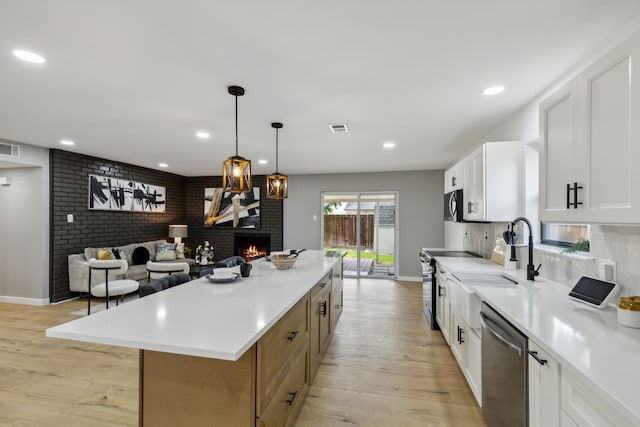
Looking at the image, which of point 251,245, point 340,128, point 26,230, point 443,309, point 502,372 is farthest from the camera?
point 251,245

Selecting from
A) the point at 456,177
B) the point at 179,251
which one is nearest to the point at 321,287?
the point at 456,177

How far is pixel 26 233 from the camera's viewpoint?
458cm

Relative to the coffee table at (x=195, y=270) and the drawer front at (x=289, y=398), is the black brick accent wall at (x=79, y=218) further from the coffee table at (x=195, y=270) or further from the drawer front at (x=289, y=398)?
the drawer front at (x=289, y=398)

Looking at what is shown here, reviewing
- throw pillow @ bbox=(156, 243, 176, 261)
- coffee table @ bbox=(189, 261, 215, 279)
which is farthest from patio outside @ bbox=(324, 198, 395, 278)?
throw pillow @ bbox=(156, 243, 176, 261)

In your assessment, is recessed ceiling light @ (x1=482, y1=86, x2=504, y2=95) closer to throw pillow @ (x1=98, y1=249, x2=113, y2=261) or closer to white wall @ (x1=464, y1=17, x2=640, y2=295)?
white wall @ (x1=464, y1=17, x2=640, y2=295)

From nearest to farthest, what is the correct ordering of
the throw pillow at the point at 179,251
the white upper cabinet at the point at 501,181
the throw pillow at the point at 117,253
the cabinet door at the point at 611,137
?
the cabinet door at the point at 611,137 < the white upper cabinet at the point at 501,181 < the throw pillow at the point at 117,253 < the throw pillow at the point at 179,251

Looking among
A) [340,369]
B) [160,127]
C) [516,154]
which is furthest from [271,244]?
[516,154]

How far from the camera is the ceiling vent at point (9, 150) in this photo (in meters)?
4.02

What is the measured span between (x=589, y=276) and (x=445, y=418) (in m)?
1.33

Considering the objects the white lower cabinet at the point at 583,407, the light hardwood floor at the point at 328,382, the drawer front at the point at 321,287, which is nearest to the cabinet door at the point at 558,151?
the white lower cabinet at the point at 583,407

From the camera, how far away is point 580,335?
124 cm

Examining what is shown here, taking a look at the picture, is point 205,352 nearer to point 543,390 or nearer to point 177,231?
point 543,390

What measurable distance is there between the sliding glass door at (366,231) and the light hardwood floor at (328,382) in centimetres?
296

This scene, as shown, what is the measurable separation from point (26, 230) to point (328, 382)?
5.22 meters
